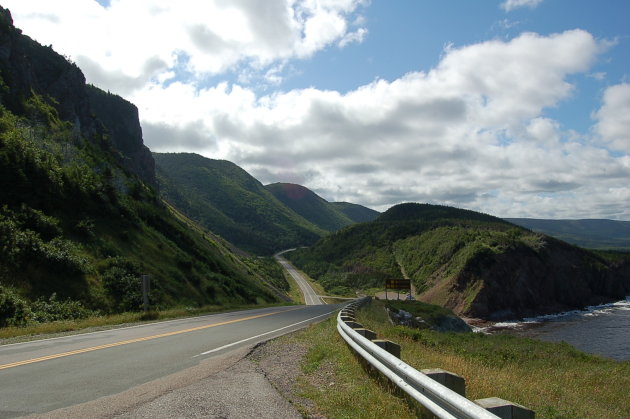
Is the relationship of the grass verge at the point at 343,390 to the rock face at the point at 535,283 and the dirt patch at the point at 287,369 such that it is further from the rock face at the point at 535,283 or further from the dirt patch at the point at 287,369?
the rock face at the point at 535,283

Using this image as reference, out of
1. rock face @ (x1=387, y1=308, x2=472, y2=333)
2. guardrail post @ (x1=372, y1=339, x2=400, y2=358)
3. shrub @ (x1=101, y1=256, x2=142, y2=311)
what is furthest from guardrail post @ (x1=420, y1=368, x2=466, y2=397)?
rock face @ (x1=387, y1=308, x2=472, y2=333)

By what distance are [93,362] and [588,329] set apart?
7481cm

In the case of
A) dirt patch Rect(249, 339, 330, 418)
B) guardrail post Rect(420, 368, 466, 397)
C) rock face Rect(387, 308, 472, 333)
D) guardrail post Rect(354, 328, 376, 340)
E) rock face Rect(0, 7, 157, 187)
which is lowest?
rock face Rect(387, 308, 472, 333)

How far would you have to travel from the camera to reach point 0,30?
46.8 meters

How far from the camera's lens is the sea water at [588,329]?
47.1 m

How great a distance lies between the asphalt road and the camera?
6.46 meters

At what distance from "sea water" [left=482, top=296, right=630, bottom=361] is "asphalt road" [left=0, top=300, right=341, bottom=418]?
138ft

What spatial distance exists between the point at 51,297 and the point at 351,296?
3659 inches

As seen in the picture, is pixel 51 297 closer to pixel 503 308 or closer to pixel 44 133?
pixel 44 133

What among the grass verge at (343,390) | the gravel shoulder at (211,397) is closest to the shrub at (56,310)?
the gravel shoulder at (211,397)

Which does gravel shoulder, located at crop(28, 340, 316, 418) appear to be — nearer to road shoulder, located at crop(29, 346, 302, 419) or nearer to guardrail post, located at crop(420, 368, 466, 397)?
road shoulder, located at crop(29, 346, 302, 419)

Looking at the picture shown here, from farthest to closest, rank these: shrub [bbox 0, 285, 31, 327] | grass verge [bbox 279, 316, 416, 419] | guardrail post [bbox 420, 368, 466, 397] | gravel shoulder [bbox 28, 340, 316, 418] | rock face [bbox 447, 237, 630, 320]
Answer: rock face [bbox 447, 237, 630, 320], shrub [bbox 0, 285, 31, 327], gravel shoulder [bbox 28, 340, 316, 418], grass verge [bbox 279, 316, 416, 419], guardrail post [bbox 420, 368, 466, 397]

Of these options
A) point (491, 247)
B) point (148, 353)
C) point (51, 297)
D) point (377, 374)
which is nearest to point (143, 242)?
point (51, 297)

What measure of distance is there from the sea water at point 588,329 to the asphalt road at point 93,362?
138 feet
